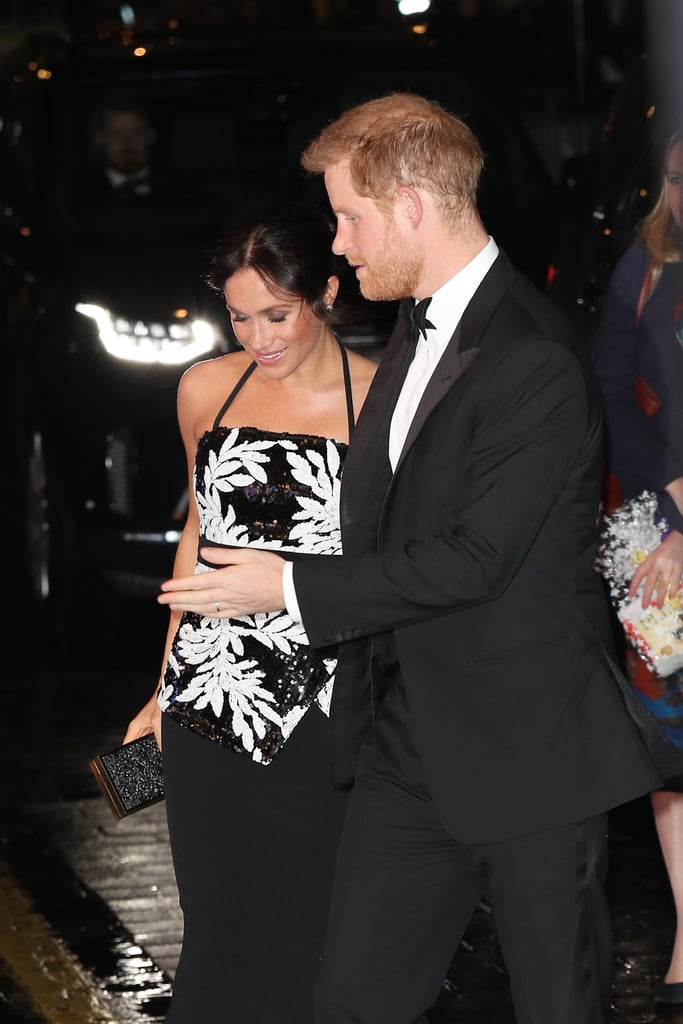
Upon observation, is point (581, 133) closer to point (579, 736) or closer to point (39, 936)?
point (39, 936)

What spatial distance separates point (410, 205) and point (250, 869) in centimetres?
145

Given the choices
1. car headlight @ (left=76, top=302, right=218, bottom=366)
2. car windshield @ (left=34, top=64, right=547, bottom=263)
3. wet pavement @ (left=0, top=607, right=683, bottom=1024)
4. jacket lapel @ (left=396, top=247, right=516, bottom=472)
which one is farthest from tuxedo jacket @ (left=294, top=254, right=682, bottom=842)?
car windshield @ (left=34, top=64, right=547, bottom=263)

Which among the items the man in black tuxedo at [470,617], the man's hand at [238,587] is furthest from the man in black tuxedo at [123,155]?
the man's hand at [238,587]

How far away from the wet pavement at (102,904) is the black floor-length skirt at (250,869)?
0.11 m

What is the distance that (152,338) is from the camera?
6.82m

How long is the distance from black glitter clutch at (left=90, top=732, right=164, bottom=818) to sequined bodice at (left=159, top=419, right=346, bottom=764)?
17 centimetres

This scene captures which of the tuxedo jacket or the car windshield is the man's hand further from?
the car windshield

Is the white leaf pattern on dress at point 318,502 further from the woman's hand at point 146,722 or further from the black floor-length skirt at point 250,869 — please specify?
the woman's hand at point 146,722

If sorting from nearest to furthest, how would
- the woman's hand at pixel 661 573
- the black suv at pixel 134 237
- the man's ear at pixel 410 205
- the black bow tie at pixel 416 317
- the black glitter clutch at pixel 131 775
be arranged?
the man's ear at pixel 410 205, the black bow tie at pixel 416 317, the black glitter clutch at pixel 131 775, the woman's hand at pixel 661 573, the black suv at pixel 134 237

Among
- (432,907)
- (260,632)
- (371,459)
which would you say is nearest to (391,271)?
(371,459)

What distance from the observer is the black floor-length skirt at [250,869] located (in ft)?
12.6

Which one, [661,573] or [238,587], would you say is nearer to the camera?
[238,587]

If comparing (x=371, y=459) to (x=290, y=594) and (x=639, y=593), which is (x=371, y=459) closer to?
(x=290, y=594)

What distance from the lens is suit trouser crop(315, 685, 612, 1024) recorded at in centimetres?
317
